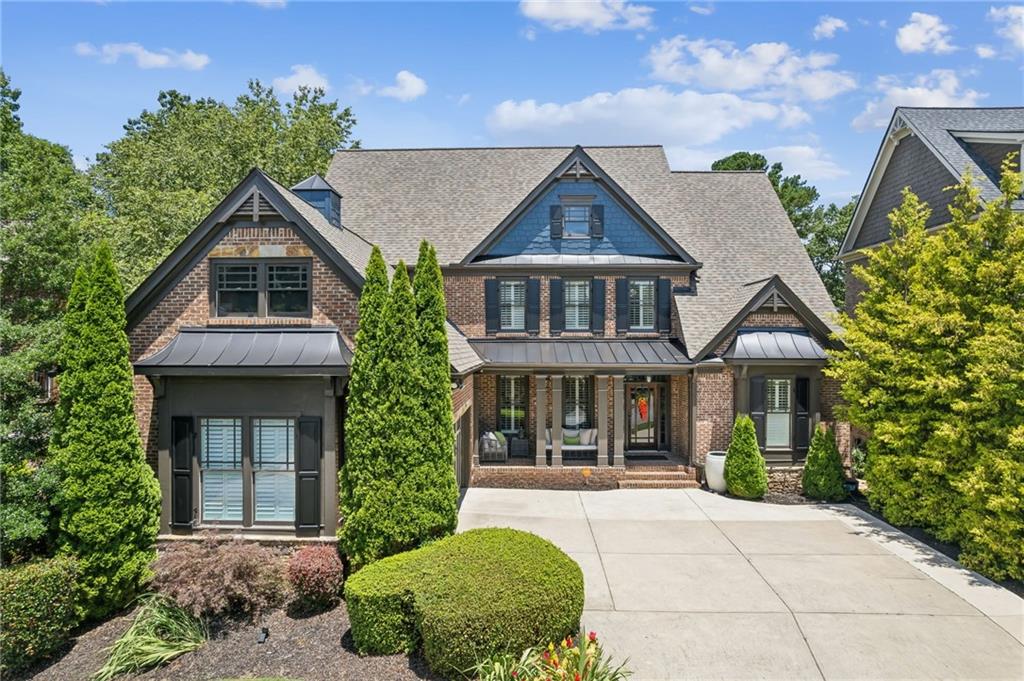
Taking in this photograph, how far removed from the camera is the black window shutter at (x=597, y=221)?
17.1 meters

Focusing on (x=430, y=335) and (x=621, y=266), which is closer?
(x=430, y=335)

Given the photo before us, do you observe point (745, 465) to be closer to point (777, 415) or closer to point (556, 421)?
point (777, 415)

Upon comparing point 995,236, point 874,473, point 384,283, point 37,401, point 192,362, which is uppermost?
point 995,236

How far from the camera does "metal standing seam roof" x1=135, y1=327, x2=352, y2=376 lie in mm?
9656

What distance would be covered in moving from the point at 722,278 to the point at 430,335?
1219cm

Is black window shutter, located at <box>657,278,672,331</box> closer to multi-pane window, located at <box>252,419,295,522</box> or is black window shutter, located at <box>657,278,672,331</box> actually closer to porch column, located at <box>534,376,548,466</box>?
porch column, located at <box>534,376,548,466</box>

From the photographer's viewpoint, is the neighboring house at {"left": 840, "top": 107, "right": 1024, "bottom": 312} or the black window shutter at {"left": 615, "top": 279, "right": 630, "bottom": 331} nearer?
the neighboring house at {"left": 840, "top": 107, "right": 1024, "bottom": 312}

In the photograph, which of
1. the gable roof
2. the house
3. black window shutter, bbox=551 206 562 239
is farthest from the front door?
the gable roof

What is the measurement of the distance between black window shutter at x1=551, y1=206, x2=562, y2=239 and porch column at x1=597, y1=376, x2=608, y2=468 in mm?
4869

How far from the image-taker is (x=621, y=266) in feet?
55.5

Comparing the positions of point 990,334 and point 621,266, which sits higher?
point 621,266

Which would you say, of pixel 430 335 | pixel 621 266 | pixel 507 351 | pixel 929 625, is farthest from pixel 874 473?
pixel 430 335

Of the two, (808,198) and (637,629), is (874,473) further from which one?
(808,198)

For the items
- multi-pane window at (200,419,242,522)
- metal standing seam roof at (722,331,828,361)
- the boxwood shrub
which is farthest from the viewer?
metal standing seam roof at (722,331,828,361)
